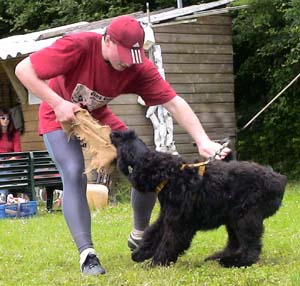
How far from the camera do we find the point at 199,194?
4.98m

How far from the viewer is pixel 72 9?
1809 cm

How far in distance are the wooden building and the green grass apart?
4773mm

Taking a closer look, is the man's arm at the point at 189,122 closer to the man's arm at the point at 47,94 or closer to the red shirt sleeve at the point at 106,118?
the red shirt sleeve at the point at 106,118

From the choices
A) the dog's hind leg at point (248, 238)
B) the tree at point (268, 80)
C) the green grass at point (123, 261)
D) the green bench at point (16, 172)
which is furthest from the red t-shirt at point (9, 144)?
the dog's hind leg at point (248, 238)

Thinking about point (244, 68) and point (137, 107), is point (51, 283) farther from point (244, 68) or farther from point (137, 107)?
point (244, 68)

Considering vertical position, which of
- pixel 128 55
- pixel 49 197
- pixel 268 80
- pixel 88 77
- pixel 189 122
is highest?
pixel 128 55

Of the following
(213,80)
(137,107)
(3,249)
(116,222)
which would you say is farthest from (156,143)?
(3,249)

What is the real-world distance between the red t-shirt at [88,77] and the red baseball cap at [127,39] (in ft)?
0.68

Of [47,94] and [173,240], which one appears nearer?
[47,94]

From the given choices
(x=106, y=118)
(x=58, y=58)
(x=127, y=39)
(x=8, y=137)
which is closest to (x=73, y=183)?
(x=106, y=118)

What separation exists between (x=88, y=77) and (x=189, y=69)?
8573 millimetres

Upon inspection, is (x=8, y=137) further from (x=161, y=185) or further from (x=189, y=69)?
(x=161, y=185)

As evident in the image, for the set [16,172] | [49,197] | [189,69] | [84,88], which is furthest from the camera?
[189,69]

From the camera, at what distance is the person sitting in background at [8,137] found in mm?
12617
